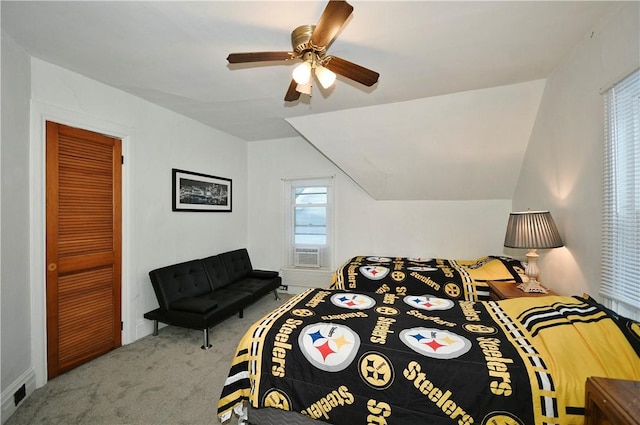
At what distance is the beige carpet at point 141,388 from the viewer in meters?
1.79

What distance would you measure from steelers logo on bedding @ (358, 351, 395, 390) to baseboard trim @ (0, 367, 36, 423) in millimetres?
2321

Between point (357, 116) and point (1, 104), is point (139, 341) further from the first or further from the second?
point (357, 116)

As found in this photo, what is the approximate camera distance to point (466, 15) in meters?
1.62

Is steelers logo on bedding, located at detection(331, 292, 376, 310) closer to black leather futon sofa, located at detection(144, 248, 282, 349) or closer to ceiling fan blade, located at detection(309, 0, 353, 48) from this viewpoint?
black leather futon sofa, located at detection(144, 248, 282, 349)

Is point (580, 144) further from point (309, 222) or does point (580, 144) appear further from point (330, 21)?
point (309, 222)

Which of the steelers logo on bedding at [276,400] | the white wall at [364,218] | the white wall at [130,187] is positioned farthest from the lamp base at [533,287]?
the white wall at [130,187]

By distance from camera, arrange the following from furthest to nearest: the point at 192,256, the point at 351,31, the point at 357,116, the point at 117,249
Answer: the point at 192,256 < the point at 357,116 < the point at 117,249 < the point at 351,31

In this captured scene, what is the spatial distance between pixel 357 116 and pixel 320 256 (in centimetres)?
226

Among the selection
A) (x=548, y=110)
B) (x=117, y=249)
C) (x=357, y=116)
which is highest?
(x=357, y=116)

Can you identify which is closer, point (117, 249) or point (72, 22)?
point (72, 22)

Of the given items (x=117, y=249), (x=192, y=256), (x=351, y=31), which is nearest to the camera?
(x=351, y=31)

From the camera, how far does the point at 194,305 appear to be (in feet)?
8.95

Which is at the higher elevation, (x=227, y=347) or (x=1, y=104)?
(x=1, y=104)

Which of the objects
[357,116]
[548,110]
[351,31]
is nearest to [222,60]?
[351,31]
